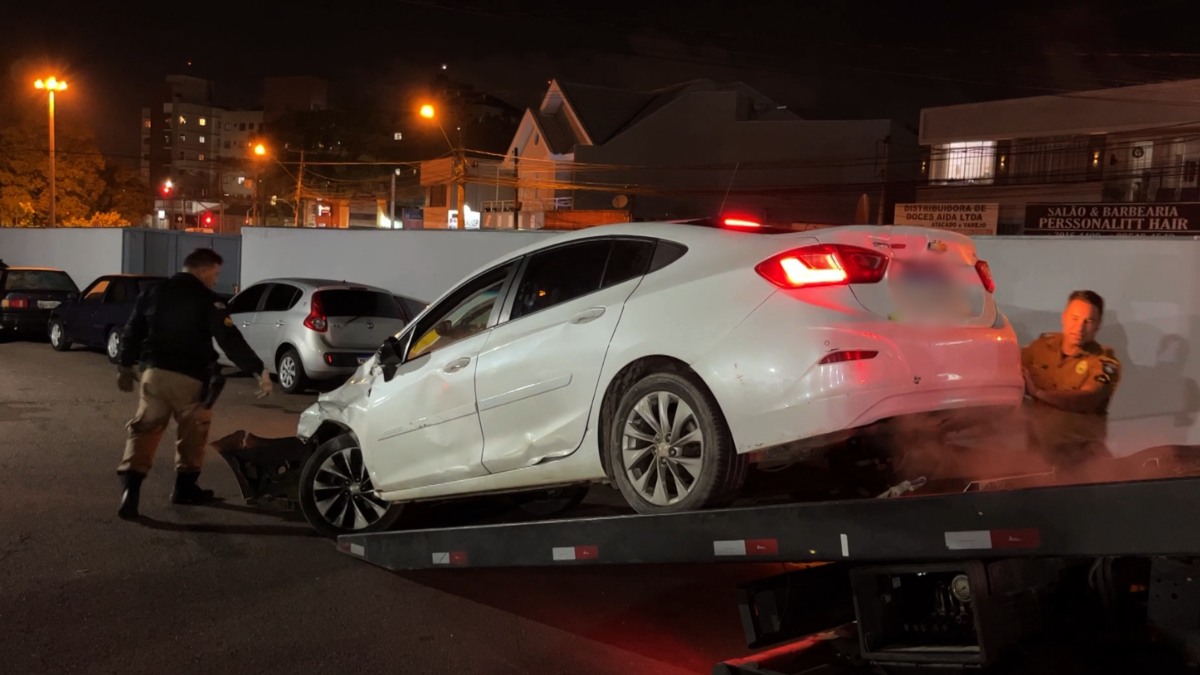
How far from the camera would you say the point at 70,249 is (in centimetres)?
2764

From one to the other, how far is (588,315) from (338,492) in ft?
8.60

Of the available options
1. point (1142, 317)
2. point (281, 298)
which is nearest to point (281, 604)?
point (1142, 317)

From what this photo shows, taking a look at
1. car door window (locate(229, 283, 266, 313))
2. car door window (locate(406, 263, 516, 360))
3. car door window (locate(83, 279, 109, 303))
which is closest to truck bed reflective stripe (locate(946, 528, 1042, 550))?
car door window (locate(406, 263, 516, 360))

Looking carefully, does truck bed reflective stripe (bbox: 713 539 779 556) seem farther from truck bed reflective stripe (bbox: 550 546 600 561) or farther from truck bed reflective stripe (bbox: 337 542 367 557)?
truck bed reflective stripe (bbox: 337 542 367 557)

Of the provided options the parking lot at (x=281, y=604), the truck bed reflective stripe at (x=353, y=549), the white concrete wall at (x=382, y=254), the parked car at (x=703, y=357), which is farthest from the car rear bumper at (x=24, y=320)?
the parked car at (x=703, y=357)

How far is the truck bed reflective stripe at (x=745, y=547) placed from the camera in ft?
11.1

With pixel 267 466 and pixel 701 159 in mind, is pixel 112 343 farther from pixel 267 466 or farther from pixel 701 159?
pixel 701 159

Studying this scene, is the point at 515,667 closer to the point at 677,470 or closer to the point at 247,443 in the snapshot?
the point at 677,470

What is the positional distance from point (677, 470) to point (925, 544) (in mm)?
1184

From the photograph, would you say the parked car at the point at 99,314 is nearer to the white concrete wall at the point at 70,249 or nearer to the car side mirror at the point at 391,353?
the white concrete wall at the point at 70,249

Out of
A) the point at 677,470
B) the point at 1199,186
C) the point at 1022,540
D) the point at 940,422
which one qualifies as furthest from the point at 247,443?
the point at 1199,186

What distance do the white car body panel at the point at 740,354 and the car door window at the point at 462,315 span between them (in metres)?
0.22

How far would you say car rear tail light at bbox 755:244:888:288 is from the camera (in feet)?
12.5

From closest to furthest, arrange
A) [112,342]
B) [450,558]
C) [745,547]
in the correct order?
[745,547]
[450,558]
[112,342]
